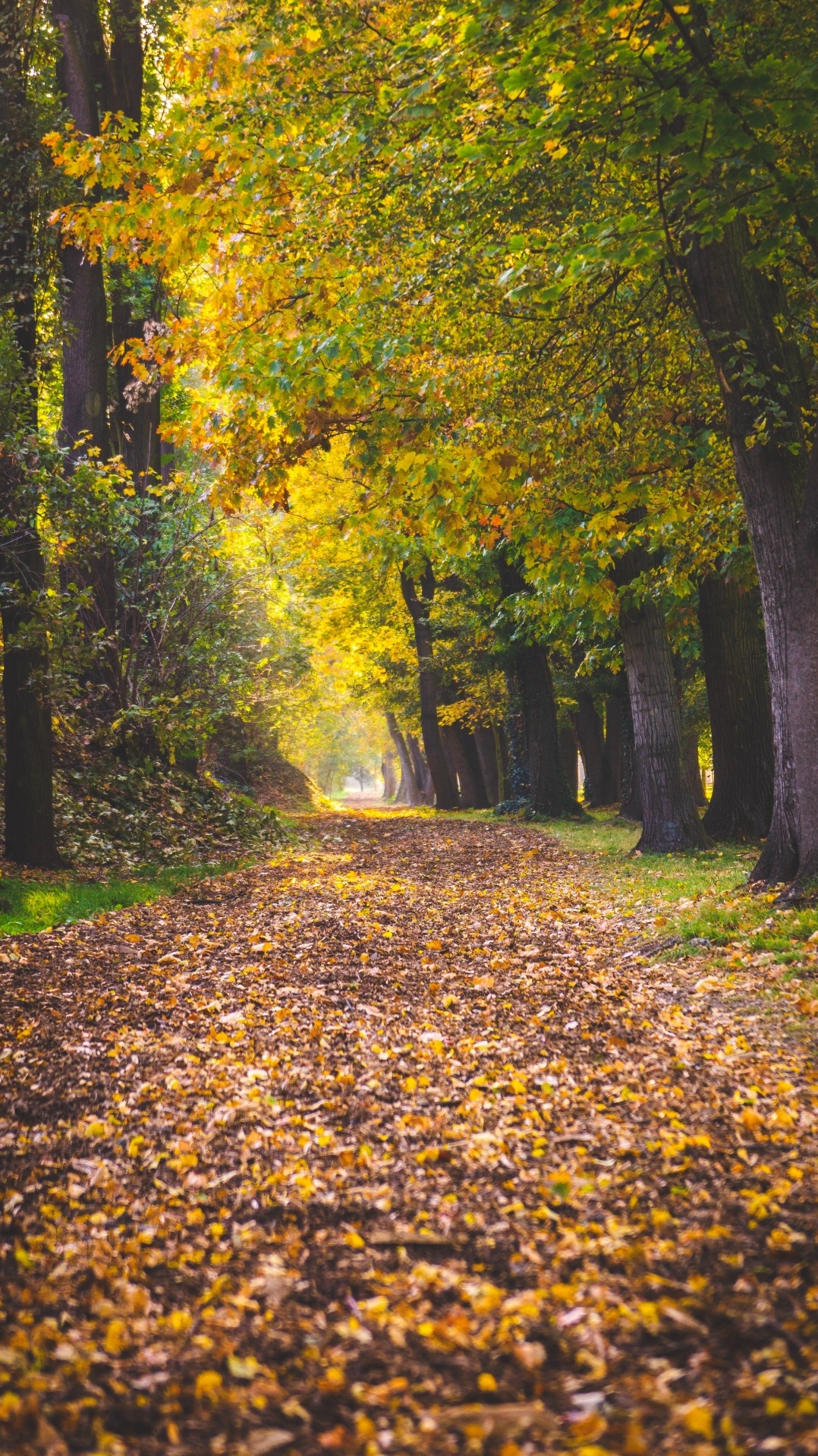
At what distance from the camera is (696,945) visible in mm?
6543

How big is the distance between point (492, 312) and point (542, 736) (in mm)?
12114

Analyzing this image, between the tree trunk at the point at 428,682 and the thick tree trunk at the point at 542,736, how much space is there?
3220 mm

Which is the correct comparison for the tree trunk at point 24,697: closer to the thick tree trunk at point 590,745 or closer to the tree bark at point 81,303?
the tree bark at point 81,303

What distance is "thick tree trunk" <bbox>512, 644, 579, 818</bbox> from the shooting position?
18.9m

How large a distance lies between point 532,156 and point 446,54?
1.12 metres

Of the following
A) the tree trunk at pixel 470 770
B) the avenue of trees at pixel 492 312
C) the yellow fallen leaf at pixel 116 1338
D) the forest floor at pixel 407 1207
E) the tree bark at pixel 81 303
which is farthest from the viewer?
the tree trunk at pixel 470 770

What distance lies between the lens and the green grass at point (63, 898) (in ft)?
24.5

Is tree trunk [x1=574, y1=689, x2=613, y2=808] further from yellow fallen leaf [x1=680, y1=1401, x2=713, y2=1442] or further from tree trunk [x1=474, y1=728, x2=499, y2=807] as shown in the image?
yellow fallen leaf [x1=680, y1=1401, x2=713, y2=1442]

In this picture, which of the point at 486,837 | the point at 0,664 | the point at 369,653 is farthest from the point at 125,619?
Result: the point at 369,653

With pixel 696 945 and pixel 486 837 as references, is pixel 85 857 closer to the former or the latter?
pixel 696 945

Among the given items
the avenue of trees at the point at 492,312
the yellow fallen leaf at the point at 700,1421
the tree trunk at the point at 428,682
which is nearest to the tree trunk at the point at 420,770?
the tree trunk at the point at 428,682

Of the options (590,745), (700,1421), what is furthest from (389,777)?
(700,1421)

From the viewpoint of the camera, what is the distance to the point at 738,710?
11.5m

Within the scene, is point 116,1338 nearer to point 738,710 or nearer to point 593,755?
point 738,710
